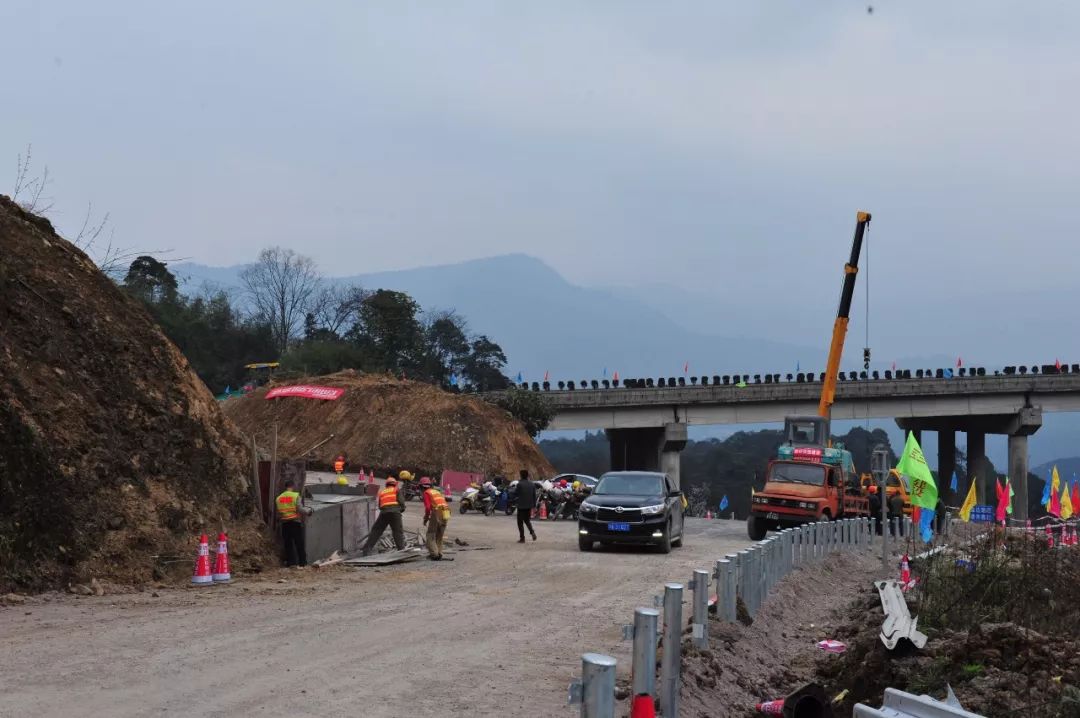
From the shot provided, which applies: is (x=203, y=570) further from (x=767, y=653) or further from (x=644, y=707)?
(x=644, y=707)

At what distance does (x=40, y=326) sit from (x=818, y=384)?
64.1 meters

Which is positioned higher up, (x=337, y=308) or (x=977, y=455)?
(x=337, y=308)

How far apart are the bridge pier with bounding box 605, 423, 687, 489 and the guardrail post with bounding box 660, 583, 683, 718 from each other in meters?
61.7

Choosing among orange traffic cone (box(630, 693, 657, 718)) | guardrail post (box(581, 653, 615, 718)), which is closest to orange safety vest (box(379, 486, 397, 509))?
orange traffic cone (box(630, 693, 657, 718))

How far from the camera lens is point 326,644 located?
11.8m

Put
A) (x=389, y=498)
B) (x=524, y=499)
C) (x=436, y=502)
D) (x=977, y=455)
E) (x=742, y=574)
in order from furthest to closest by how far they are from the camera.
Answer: (x=977, y=455), (x=524, y=499), (x=389, y=498), (x=436, y=502), (x=742, y=574)

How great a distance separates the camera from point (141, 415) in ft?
64.6

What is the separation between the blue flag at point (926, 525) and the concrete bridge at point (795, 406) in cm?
3882

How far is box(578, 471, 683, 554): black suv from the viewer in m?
23.9

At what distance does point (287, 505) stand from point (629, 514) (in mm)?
7227

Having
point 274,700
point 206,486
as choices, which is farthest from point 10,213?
point 274,700

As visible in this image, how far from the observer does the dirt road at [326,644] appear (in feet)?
30.0

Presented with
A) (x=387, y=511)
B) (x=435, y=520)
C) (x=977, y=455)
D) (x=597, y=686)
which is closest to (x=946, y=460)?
(x=977, y=455)

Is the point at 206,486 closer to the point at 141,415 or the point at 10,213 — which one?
the point at 141,415
